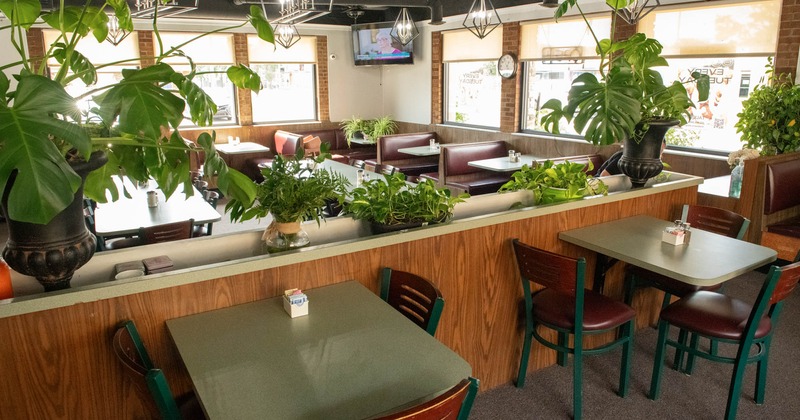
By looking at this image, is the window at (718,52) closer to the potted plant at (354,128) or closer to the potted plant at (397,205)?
the potted plant at (397,205)

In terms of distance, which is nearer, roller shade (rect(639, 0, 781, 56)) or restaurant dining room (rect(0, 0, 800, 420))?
restaurant dining room (rect(0, 0, 800, 420))

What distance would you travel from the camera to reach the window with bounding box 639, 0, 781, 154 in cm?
555

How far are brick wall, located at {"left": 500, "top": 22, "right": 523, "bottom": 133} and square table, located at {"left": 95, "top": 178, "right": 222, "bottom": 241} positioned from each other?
483cm

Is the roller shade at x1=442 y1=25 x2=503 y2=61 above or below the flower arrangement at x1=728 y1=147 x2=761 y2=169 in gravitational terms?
above

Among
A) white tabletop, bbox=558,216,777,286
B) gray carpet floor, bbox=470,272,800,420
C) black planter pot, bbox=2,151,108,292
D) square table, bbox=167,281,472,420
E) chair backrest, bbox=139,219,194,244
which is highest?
black planter pot, bbox=2,151,108,292

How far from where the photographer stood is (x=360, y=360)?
182cm

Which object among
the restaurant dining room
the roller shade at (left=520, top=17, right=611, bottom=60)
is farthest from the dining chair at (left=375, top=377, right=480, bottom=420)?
the roller shade at (left=520, top=17, right=611, bottom=60)

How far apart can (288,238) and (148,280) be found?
0.57m

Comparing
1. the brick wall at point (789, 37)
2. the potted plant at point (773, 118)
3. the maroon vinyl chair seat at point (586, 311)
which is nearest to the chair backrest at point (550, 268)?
the maroon vinyl chair seat at point (586, 311)

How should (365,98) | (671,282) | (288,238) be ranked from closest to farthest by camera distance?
1. (288,238)
2. (671,282)
3. (365,98)

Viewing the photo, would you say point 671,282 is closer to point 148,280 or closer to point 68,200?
point 148,280

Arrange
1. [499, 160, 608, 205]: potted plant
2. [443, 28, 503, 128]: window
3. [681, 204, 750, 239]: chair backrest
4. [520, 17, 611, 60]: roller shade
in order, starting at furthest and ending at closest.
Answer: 1. [443, 28, 503, 128]: window
2. [520, 17, 611, 60]: roller shade
3. [681, 204, 750, 239]: chair backrest
4. [499, 160, 608, 205]: potted plant

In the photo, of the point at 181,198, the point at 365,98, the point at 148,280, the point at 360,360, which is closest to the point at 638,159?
the point at 360,360

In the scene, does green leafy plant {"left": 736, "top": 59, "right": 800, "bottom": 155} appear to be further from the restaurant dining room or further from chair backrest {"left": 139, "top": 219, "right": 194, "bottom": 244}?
chair backrest {"left": 139, "top": 219, "right": 194, "bottom": 244}
